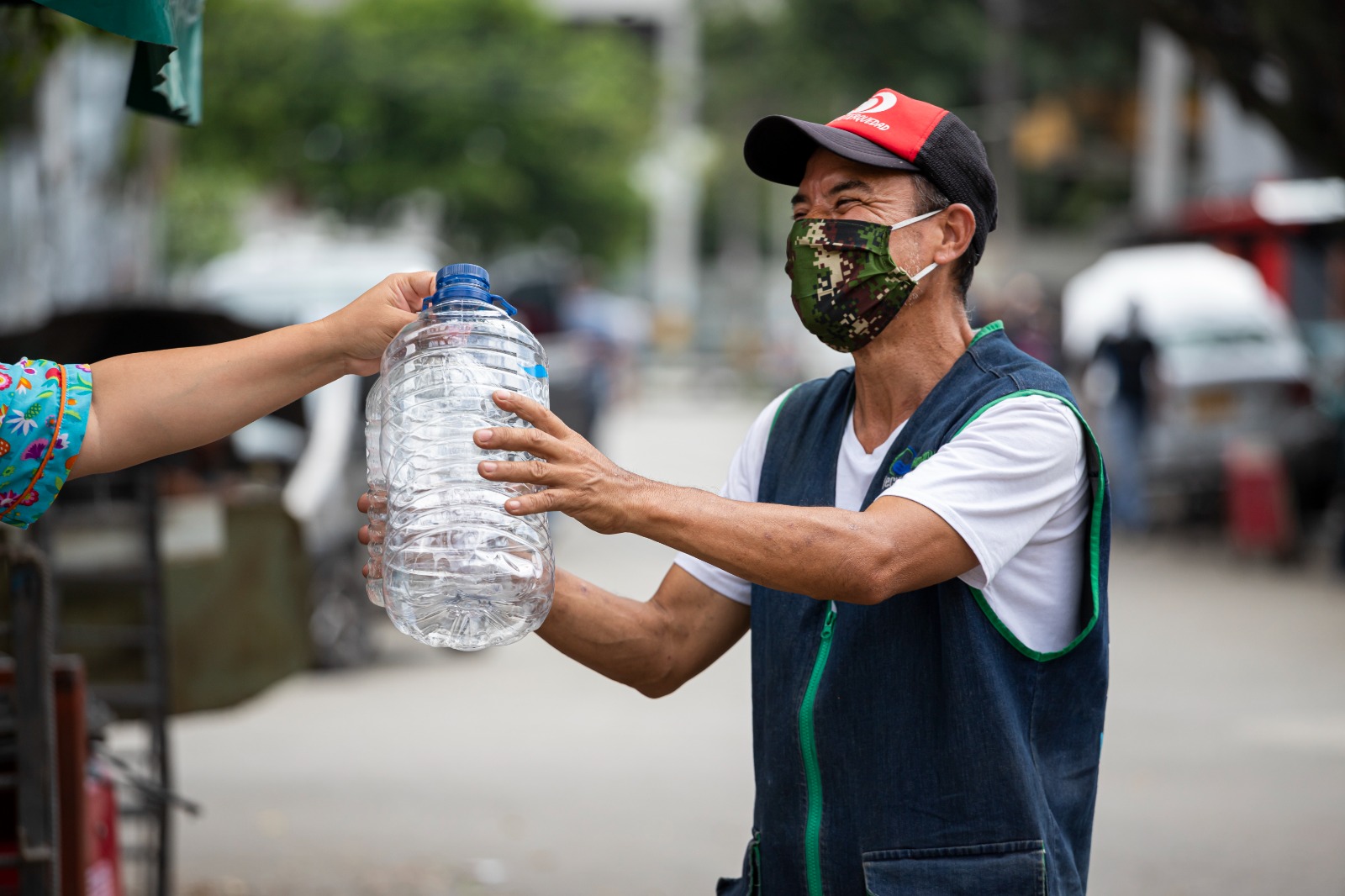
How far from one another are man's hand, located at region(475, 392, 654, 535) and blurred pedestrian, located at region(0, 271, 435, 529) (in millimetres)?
496

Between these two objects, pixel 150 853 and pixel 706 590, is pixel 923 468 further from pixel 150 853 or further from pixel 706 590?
pixel 150 853

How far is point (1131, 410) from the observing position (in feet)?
45.8

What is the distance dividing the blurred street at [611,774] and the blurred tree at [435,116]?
58.9ft

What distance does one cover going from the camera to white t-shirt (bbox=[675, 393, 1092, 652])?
221 cm

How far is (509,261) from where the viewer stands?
109 ft

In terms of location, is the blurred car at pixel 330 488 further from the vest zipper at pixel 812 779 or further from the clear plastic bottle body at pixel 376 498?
the vest zipper at pixel 812 779

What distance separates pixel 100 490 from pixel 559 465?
400 centimetres

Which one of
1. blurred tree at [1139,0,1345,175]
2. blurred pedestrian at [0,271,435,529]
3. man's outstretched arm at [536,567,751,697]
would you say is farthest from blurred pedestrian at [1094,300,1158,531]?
blurred pedestrian at [0,271,435,529]

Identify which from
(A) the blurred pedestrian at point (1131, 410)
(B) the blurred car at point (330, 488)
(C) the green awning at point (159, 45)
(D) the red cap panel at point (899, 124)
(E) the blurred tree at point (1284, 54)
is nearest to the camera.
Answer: (C) the green awning at point (159, 45)

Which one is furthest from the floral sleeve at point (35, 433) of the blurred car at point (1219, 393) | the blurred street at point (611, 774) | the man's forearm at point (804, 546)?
the blurred car at point (1219, 393)

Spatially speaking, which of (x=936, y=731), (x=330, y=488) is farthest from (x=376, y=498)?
(x=330, y=488)

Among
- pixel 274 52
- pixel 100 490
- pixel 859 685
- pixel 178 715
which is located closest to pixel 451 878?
pixel 178 715

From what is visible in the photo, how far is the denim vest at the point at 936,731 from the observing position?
87.3 inches

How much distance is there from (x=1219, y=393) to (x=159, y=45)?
13062mm
